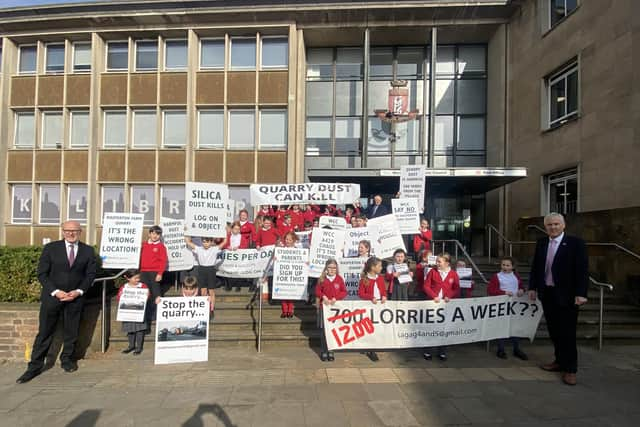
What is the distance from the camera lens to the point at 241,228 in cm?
899

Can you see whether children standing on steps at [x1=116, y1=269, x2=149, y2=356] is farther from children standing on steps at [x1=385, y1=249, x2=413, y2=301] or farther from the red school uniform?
the red school uniform

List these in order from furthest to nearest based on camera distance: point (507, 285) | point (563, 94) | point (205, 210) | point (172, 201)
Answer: point (172, 201)
point (563, 94)
point (205, 210)
point (507, 285)

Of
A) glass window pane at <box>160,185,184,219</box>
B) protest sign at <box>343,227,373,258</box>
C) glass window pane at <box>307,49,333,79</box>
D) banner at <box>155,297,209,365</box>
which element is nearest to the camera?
banner at <box>155,297,209,365</box>

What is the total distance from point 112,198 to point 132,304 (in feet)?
40.7

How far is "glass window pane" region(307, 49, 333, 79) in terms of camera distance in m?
17.4

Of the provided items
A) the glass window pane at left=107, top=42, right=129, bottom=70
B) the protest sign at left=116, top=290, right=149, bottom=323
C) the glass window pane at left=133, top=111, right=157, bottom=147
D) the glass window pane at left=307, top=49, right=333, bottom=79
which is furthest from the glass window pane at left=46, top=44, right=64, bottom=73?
the protest sign at left=116, top=290, right=149, bottom=323

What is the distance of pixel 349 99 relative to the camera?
17125 mm

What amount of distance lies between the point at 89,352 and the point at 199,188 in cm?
340

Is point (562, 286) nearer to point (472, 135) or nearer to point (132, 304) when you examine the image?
point (132, 304)

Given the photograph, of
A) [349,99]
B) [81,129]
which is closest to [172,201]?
[81,129]

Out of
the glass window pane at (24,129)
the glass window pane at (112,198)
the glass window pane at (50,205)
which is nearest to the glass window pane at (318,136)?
the glass window pane at (112,198)

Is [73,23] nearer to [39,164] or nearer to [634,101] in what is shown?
[39,164]

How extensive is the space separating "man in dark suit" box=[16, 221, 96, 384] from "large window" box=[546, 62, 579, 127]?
45.4ft

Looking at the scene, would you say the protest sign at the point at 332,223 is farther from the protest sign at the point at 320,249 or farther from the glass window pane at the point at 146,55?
the glass window pane at the point at 146,55
